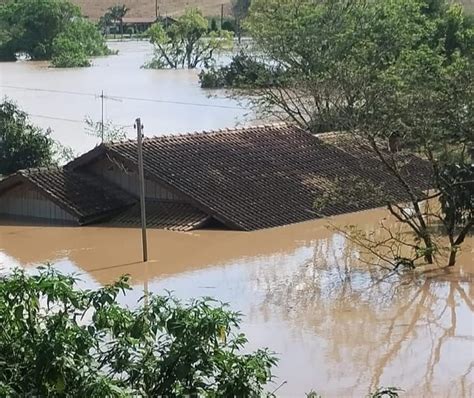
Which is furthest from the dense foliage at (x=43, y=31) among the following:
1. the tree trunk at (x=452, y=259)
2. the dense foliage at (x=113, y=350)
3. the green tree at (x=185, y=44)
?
the dense foliage at (x=113, y=350)

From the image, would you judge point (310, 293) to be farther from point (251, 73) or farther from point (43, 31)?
point (43, 31)

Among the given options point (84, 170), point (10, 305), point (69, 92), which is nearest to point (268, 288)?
point (84, 170)

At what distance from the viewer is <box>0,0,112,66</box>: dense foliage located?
5006cm

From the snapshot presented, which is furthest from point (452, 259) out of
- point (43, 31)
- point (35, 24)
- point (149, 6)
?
point (149, 6)

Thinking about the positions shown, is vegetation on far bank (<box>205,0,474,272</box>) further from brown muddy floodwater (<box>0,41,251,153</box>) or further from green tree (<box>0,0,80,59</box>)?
green tree (<box>0,0,80,59</box>)

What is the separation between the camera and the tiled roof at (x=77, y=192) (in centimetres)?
1950

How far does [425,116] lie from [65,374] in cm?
1101

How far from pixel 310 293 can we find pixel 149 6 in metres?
56.2

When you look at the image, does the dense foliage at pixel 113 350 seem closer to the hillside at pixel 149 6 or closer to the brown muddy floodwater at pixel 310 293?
the brown muddy floodwater at pixel 310 293

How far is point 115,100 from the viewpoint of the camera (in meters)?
33.6

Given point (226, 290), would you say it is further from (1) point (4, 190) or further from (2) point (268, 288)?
(1) point (4, 190)

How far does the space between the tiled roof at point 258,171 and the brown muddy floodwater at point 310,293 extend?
0.52 meters

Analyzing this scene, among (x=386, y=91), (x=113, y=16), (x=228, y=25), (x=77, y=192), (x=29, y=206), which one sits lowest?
(x=29, y=206)

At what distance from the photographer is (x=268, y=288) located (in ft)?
49.6
